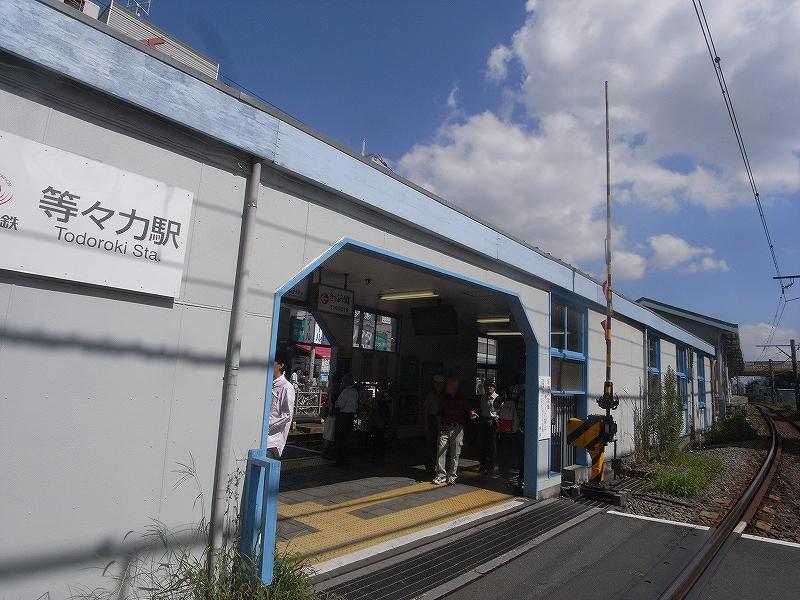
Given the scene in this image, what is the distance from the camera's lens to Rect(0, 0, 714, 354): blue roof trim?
10.2 ft

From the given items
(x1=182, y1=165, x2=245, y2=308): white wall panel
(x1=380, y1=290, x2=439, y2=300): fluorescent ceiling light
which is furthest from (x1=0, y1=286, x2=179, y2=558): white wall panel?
(x1=380, y1=290, x2=439, y2=300): fluorescent ceiling light

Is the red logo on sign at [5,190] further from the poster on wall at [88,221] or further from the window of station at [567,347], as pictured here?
the window of station at [567,347]

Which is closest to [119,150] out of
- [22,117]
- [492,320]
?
[22,117]

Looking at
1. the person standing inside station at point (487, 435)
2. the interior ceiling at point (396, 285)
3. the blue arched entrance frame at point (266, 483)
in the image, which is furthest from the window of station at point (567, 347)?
the blue arched entrance frame at point (266, 483)

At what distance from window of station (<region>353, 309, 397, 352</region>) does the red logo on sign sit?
342 inches

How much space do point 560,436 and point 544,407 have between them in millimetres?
1196

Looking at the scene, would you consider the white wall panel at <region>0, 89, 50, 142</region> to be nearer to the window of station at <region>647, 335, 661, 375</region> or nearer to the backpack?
the backpack

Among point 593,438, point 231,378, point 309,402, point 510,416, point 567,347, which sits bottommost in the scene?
point 309,402

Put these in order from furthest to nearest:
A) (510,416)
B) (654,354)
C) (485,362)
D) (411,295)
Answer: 1. (485,362)
2. (654,354)
3. (411,295)
4. (510,416)

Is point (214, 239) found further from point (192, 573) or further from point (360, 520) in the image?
point (360, 520)

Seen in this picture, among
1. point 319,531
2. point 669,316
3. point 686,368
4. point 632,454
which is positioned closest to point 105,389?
point 319,531

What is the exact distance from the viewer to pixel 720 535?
656cm

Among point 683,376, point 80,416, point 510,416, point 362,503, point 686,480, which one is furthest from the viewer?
point 683,376

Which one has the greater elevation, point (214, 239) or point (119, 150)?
point (119, 150)
